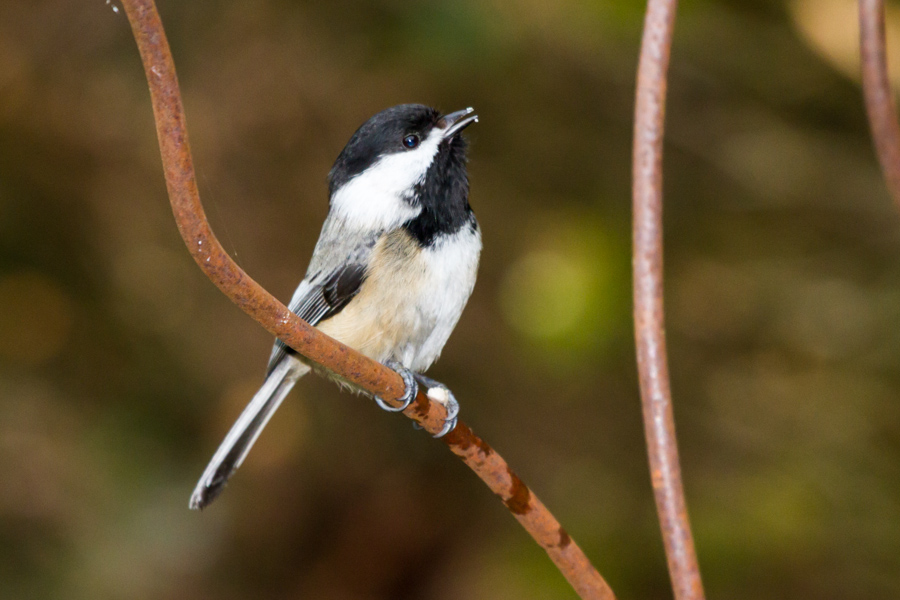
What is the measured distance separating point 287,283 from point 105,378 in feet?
2.58

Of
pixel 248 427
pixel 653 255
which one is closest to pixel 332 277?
pixel 248 427

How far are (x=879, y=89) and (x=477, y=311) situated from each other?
102 inches

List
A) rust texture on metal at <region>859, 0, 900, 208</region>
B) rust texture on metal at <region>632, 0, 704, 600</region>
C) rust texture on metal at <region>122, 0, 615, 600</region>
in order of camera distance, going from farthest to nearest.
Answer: rust texture on metal at <region>859, 0, 900, 208</region>
rust texture on metal at <region>632, 0, 704, 600</region>
rust texture on metal at <region>122, 0, 615, 600</region>

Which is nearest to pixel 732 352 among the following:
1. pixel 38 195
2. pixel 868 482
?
pixel 868 482

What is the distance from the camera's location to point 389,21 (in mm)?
3164

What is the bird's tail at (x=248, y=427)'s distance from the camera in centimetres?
181

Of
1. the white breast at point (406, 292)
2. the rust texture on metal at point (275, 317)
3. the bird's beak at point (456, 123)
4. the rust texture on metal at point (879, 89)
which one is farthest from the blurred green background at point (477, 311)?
the rust texture on metal at point (275, 317)

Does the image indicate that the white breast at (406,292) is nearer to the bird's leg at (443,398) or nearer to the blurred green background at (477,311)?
the bird's leg at (443,398)

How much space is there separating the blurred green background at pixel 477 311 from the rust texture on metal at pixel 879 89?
4.49 feet

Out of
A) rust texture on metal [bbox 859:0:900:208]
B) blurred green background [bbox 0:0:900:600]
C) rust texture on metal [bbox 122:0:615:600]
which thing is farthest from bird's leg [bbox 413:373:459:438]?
blurred green background [bbox 0:0:900:600]

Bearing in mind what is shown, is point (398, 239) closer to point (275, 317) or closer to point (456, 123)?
point (456, 123)

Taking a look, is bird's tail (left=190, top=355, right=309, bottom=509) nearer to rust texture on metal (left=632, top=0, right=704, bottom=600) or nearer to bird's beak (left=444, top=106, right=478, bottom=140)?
bird's beak (left=444, top=106, right=478, bottom=140)

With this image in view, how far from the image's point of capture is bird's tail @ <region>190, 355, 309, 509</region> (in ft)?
5.93

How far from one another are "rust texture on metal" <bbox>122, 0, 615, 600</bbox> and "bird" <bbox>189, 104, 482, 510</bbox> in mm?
594
